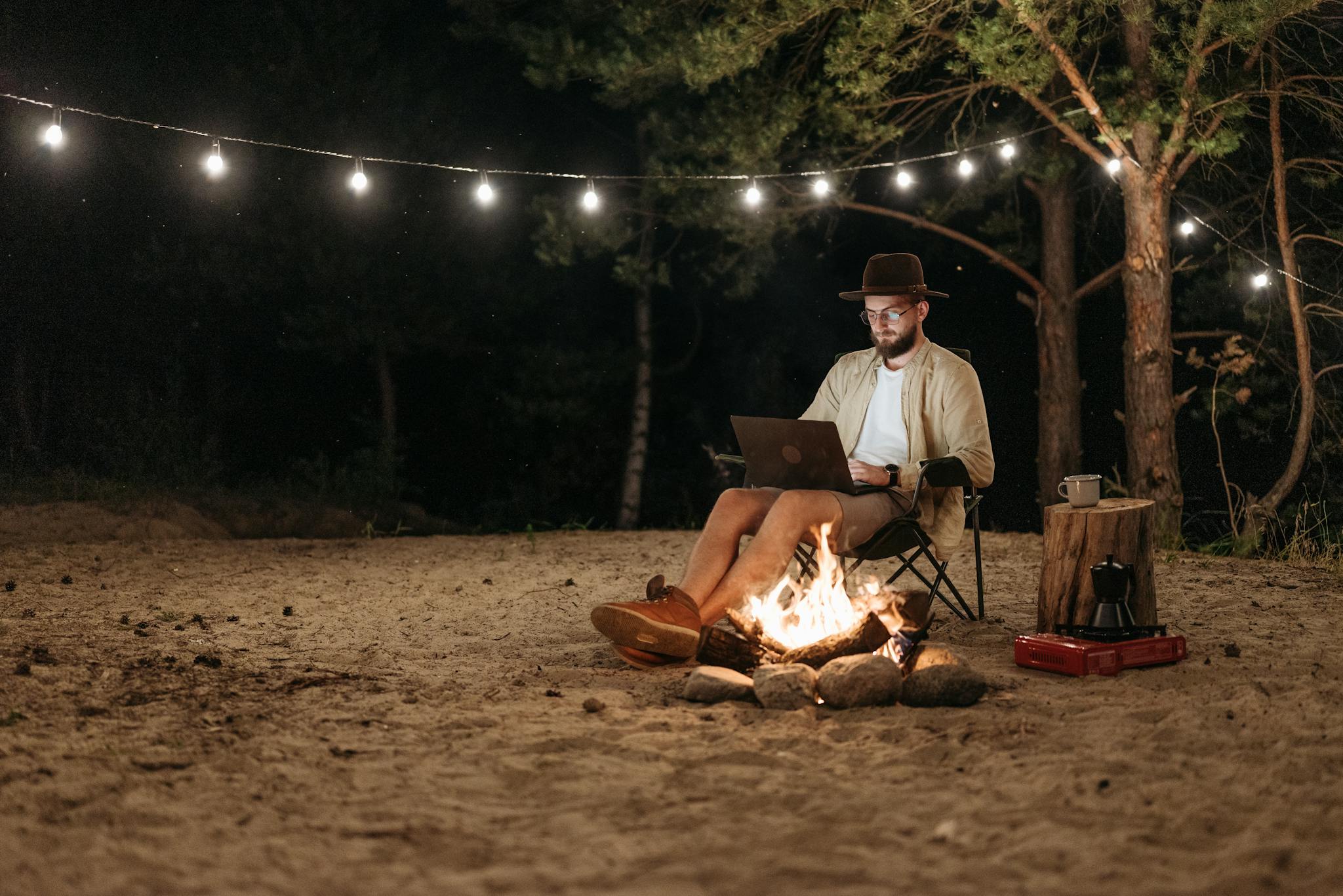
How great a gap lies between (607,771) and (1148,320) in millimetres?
5136

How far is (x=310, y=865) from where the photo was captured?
187 cm

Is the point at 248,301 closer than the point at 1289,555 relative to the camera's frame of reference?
No

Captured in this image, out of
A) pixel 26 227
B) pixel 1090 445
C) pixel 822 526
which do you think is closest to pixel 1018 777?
pixel 822 526

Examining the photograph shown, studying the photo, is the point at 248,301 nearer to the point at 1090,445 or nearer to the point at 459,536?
the point at 459,536

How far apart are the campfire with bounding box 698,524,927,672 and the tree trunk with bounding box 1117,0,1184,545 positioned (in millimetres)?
3568

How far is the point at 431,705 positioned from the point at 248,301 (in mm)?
9616

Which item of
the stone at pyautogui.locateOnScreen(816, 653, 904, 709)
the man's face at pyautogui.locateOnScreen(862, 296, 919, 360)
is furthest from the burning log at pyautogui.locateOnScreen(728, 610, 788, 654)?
the man's face at pyautogui.locateOnScreen(862, 296, 919, 360)

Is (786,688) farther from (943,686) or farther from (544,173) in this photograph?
(544,173)

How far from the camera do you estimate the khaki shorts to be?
3.50 meters

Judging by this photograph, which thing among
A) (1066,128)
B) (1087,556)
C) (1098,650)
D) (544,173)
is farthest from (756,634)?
(544,173)

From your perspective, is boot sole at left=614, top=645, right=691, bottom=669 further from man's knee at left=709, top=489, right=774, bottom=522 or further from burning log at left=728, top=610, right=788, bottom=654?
man's knee at left=709, top=489, right=774, bottom=522

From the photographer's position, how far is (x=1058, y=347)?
850 centimetres

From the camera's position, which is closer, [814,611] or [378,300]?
[814,611]

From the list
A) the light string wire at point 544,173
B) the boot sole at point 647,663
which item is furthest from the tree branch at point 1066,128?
the boot sole at point 647,663
